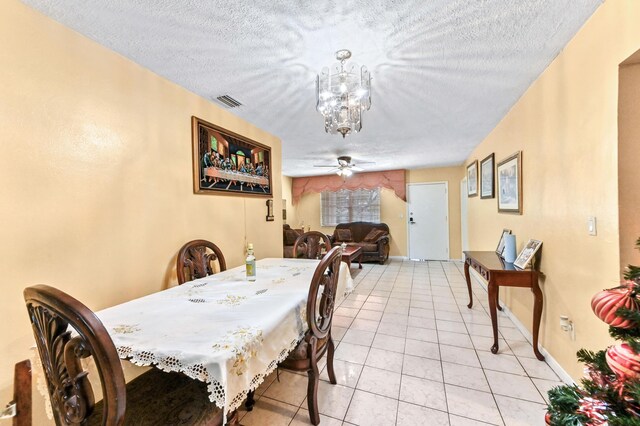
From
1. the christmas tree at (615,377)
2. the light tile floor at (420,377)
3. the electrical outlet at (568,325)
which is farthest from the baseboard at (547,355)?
the christmas tree at (615,377)

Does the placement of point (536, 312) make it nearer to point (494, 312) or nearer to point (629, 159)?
point (494, 312)

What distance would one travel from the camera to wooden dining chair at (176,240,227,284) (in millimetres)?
1843

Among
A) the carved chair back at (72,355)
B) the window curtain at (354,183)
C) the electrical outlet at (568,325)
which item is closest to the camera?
the carved chair back at (72,355)

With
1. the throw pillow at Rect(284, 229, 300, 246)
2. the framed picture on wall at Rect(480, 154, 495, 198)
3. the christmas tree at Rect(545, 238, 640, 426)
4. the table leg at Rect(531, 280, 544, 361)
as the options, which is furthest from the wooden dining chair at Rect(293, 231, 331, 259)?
the throw pillow at Rect(284, 229, 300, 246)

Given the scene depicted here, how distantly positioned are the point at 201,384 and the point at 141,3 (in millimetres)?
1800

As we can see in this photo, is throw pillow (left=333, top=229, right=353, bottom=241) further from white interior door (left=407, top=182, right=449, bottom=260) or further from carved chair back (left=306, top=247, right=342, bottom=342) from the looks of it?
carved chair back (left=306, top=247, right=342, bottom=342)

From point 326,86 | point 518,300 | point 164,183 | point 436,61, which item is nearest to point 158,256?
point 164,183

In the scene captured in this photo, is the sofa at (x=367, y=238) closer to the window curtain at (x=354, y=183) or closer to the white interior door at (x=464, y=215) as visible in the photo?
the window curtain at (x=354, y=183)

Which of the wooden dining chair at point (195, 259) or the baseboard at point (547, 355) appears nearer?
the baseboard at point (547, 355)

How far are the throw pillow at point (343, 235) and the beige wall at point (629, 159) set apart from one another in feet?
16.4

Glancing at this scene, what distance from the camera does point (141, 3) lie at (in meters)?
1.23

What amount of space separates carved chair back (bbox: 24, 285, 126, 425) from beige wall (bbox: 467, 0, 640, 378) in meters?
2.09

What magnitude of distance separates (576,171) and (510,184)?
110 cm

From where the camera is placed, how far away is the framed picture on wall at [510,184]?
7.73ft
